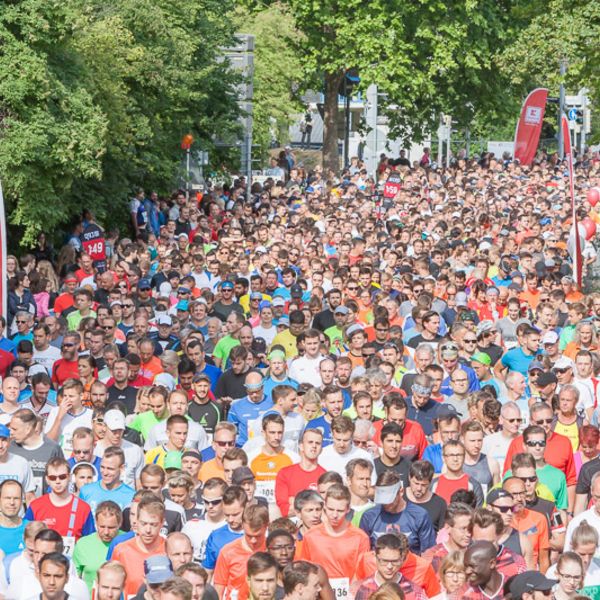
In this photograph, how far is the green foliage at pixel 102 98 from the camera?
77.4 ft

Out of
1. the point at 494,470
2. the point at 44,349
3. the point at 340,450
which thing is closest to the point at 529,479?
the point at 494,470

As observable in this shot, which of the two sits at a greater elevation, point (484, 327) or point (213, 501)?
point (484, 327)

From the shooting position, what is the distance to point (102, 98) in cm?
2711

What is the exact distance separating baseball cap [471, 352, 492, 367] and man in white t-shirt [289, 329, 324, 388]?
1451 mm

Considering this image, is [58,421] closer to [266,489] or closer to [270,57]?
[266,489]

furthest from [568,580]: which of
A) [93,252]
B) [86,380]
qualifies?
[93,252]

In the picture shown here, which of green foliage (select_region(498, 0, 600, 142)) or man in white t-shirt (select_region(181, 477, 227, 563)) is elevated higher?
green foliage (select_region(498, 0, 600, 142))

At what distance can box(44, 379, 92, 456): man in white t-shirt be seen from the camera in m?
14.0

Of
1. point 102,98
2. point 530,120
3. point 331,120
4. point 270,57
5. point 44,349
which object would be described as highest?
point 270,57

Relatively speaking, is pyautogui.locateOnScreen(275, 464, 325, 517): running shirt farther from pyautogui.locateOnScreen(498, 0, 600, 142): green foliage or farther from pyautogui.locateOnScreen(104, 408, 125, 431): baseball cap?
pyautogui.locateOnScreen(498, 0, 600, 142): green foliage

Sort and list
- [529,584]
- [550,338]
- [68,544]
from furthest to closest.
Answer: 1. [550,338]
2. [68,544]
3. [529,584]

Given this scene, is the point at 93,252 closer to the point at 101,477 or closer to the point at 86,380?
the point at 86,380

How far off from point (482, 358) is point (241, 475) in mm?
5593

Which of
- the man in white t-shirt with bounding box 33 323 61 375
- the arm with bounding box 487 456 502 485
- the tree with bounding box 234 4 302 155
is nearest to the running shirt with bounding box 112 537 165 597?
the arm with bounding box 487 456 502 485
